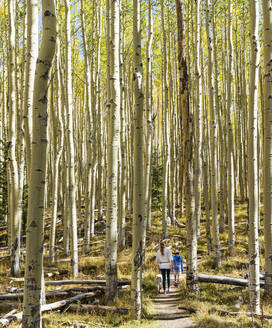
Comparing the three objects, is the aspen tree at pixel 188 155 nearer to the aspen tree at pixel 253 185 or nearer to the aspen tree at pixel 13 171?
the aspen tree at pixel 253 185

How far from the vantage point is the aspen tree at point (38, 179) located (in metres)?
3.10

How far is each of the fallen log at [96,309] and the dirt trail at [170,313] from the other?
0.68 meters

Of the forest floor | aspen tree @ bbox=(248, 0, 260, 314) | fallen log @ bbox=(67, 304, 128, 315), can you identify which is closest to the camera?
the forest floor

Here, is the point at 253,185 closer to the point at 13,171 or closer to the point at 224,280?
the point at 224,280

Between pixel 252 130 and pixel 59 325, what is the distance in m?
4.77

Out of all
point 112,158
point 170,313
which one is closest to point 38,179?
point 112,158

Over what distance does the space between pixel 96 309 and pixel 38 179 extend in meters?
3.85

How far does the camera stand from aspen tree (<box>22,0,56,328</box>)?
3.10m

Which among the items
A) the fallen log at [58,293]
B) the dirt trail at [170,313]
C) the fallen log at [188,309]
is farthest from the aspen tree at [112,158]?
the fallen log at [188,309]

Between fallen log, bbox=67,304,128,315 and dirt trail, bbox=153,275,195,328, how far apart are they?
683mm

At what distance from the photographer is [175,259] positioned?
845 cm

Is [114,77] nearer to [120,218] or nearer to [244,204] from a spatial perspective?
[120,218]

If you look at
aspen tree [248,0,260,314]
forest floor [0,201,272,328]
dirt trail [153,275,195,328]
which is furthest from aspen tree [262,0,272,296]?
dirt trail [153,275,195,328]

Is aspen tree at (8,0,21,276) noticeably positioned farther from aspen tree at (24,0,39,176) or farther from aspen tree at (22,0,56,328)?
aspen tree at (22,0,56,328)
